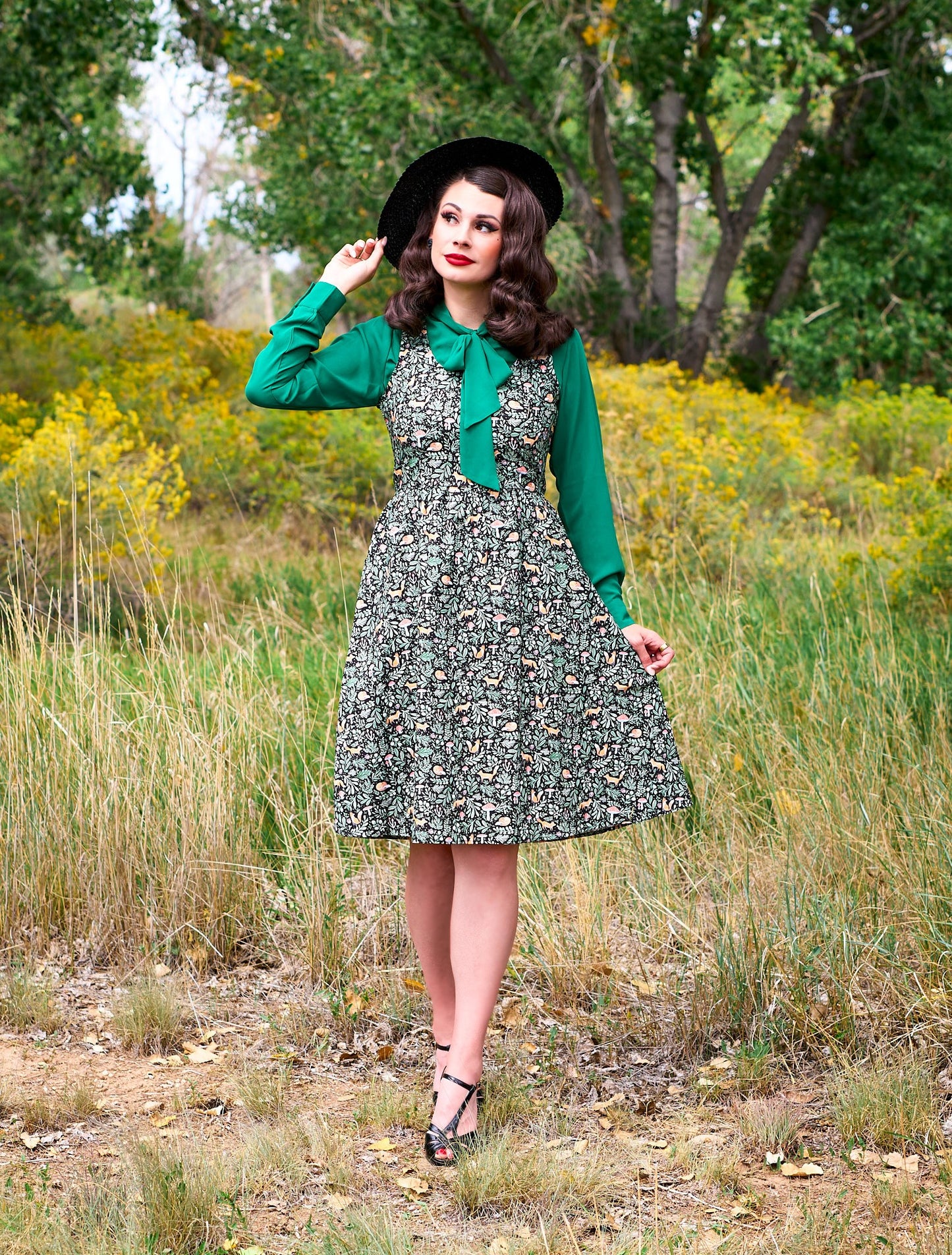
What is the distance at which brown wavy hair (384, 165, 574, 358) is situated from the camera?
250 cm

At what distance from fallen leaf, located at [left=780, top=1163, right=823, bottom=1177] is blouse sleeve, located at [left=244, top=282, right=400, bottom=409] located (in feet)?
5.56

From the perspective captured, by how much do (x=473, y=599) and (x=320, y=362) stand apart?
556 millimetres

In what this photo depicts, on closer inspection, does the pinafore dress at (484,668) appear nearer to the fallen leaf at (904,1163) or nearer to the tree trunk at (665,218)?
the fallen leaf at (904,1163)

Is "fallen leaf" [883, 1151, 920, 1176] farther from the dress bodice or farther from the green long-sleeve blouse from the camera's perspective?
the dress bodice

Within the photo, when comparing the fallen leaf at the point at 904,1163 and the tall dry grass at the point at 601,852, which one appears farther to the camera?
the tall dry grass at the point at 601,852

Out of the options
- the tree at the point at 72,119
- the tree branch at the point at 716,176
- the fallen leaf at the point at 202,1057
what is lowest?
the fallen leaf at the point at 202,1057

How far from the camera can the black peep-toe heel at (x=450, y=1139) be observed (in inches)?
99.1

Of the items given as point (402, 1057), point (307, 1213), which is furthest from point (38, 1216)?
point (402, 1057)

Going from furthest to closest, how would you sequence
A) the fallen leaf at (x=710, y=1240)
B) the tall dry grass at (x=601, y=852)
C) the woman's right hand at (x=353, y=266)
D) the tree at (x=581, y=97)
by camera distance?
the tree at (x=581, y=97)
the tall dry grass at (x=601, y=852)
the woman's right hand at (x=353, y=266)
the fallen leaf at (x=710, y=1240)

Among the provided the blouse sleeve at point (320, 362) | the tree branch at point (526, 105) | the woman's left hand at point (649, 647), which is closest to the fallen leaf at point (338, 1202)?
the woman's left hand at point (649, 647)

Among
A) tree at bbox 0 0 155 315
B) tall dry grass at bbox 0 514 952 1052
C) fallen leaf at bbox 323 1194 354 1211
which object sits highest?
tree at bbox 0 0 155 315

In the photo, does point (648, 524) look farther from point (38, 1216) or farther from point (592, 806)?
point (38, 1216)

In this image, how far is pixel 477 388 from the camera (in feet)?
8.04

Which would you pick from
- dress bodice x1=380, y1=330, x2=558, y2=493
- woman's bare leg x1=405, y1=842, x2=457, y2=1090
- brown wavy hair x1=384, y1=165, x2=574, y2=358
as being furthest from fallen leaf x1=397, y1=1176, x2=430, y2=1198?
brown wavy hair x1=384, y1=165, x2=574, y2=358
